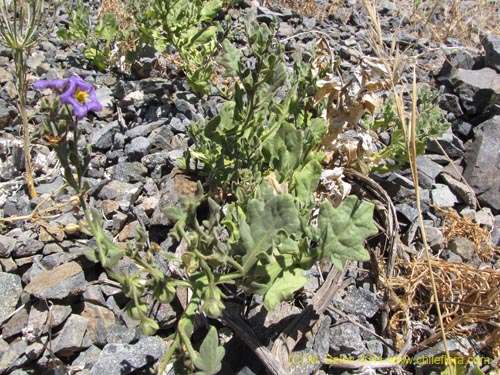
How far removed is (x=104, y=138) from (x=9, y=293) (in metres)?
1.28

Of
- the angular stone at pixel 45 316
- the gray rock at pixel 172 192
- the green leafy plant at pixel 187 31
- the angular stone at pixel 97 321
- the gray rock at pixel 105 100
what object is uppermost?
the green leafy plant at pixel 187 31

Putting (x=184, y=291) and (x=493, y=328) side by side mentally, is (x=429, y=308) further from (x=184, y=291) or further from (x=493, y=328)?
(x=184, y=291)

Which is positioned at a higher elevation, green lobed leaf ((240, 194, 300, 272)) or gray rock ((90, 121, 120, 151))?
green lobed leaf ((240, 194, 300, 272))

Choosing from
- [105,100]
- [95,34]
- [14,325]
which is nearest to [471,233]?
[14,325]

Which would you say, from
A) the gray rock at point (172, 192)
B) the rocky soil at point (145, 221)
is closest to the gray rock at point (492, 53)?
the rocky soil at point (145, 221)

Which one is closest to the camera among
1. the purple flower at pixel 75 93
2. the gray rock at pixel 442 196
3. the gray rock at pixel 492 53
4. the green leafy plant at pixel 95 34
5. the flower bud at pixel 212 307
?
the flower bud at pixel 212 307

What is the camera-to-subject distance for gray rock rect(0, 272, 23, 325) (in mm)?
2301

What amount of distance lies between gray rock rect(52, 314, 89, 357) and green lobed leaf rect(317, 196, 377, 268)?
1147 mm

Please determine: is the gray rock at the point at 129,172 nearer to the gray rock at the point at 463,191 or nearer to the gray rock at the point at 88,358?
the gray rock at the point at 88,358

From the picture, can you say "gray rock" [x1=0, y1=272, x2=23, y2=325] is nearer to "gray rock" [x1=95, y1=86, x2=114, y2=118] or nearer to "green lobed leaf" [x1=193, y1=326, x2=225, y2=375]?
"green lobed leaf" [x1=193, y1=326, x2=225, y2=375]

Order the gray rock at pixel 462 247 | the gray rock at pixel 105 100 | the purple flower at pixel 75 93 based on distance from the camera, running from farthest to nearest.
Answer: the gray rock at pixel 105 100 < the gray rock at pixel 462 247 < the purple flower at pixel 75 93

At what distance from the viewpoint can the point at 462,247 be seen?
113 inches

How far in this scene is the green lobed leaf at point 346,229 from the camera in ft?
6.65

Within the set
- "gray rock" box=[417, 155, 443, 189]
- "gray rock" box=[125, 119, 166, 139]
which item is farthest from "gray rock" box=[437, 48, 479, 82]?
"gray rock" box=[125, 119, 166, 139]
